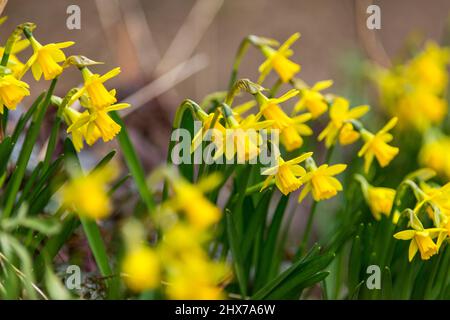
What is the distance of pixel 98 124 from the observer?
4.64 feet

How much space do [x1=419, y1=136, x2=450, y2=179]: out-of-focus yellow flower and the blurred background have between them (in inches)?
28.3

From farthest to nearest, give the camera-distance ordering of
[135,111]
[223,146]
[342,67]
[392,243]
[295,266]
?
[342,67], [135,111], [392,243], [295,266], [223,146]

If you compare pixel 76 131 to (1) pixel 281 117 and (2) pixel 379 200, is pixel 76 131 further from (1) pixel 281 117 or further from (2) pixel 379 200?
(2) pixel 379 200

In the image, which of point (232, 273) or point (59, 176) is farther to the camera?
point (232, 273)

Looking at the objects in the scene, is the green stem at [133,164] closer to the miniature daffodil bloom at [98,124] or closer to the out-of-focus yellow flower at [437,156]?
the miniature daffodil bloom at [98,124]

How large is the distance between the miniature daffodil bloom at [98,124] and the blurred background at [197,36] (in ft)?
4.10

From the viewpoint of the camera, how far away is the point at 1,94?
139 centimetres

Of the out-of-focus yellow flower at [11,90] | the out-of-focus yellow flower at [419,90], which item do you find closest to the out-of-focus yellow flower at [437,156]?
the out-of-focus yellow flower at [419,90]

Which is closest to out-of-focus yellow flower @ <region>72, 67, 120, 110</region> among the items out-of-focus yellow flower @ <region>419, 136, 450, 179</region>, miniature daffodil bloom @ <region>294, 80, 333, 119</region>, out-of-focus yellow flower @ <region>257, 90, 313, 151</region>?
out-of-focus yellow flower @ <region>257, 90, 313, 151</region>

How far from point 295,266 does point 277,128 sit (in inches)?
10.6

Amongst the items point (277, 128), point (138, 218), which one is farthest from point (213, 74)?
point (277, 128)

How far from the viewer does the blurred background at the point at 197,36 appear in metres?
2.89
